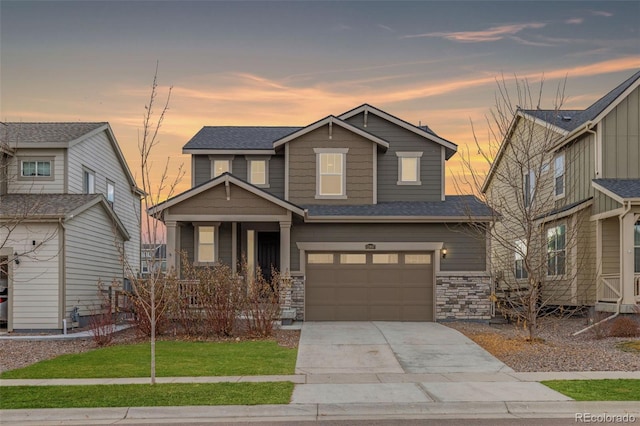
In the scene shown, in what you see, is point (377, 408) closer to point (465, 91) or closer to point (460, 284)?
point (460, 284)

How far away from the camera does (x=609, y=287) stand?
65.6 ft

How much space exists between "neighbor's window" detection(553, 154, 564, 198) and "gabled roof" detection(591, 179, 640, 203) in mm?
3076

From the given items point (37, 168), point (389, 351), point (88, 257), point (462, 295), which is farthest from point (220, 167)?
point (389, 351)

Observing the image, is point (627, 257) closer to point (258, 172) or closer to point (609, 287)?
point (609, 287)

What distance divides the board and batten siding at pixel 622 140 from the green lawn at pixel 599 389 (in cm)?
1155

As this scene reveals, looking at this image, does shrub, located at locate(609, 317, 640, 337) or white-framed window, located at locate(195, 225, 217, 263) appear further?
white-framed window, located at locate(195, 225, 217, 263)

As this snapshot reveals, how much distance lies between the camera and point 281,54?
18984 mm

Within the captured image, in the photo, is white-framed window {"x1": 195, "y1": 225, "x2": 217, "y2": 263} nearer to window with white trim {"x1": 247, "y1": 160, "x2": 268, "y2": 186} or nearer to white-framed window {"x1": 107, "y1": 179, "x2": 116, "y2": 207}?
window with white trim {"x1": 247, "y1": 160, "x2": 268, "y2": 186}

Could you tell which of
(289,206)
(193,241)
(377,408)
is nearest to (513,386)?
(377,408)

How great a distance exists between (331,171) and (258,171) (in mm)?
3078

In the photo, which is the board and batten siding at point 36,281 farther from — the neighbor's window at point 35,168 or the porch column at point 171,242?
the porch column at point 171,242

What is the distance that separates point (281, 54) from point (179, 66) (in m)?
3.89

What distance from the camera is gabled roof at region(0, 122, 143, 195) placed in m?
21.8

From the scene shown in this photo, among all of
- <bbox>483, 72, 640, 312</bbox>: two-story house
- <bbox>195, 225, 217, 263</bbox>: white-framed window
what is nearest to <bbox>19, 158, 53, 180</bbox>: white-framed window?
<bbox>195, 225, 217, 263</bbox>: white-framed window
